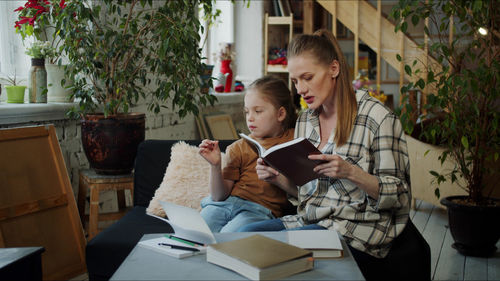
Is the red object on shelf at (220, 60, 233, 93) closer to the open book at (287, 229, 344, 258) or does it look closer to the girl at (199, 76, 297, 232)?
the girl at (199, 76, 297, 232)

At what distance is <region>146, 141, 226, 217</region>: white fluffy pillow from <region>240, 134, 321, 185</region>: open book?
70 centimetres

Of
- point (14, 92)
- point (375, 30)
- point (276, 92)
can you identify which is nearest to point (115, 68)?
point (14, 92)

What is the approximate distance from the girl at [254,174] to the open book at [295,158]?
38cm

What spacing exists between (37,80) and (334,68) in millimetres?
1721

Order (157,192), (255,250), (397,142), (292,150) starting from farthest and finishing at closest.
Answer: (157,192) < (397,142) < (292,150) < (255,250)

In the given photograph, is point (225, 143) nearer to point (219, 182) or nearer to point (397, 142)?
point (219, 182)

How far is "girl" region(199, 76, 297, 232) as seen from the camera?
206 centimetres

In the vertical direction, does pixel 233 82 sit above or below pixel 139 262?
above

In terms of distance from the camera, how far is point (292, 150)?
155cm

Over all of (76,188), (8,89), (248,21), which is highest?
(248,21)

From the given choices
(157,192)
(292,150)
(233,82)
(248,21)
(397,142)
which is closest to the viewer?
(292,150)

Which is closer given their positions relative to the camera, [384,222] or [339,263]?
[339,263]

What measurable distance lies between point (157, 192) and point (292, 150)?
102 cm

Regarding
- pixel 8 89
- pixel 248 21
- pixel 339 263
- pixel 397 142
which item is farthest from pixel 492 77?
pixel 248 21
